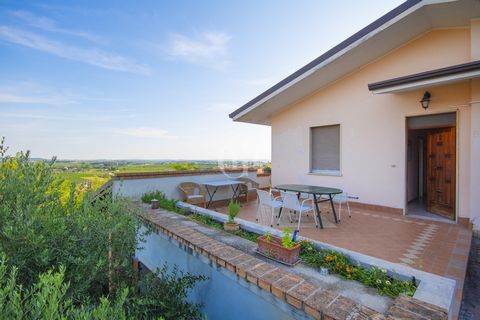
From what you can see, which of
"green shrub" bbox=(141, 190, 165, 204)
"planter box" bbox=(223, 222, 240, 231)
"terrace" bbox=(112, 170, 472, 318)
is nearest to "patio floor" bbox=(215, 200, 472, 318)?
"terrace" bbox=(112, 170, 472, 318)

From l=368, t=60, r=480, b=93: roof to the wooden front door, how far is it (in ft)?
5.70

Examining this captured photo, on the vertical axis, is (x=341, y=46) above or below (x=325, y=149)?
above

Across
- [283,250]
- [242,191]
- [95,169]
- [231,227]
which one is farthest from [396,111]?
[95,169]

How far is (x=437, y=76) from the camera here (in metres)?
4.52

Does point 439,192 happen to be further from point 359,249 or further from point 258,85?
point 258,85

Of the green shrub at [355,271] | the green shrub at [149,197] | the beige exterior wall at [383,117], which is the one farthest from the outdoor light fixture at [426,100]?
the green shrub at [149,197]

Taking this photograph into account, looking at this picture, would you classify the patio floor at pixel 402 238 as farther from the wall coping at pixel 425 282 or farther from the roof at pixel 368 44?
the roof at pixel 368 44

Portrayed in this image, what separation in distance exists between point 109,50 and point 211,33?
12.8 ft

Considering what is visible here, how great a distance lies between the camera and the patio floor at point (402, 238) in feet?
10.6

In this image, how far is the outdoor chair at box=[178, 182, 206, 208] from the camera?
672cm

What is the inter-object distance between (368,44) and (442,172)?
385 centimetres

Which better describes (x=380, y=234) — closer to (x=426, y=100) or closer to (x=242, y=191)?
(x=426, y=100)

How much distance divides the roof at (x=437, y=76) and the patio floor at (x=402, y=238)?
3.07 m

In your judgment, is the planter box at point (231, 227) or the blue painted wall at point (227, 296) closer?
the blue painted wall at point (227, 296)
